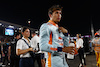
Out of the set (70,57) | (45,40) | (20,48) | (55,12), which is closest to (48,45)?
(45,40)

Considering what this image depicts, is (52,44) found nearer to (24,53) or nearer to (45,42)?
(45,42)

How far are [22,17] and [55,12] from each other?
12086 mm

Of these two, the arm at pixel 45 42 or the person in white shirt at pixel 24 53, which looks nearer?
the arm at pixel 45 42

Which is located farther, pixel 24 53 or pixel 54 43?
pixel 24 53

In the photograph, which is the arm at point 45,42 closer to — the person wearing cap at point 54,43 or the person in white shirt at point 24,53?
the person wearing cap at point 54,43

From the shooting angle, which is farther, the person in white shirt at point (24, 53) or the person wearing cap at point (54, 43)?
the person in white shirt at point (24, 53)

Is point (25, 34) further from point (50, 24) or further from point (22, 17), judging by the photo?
point (22, 17)

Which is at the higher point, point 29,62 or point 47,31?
point 47,31

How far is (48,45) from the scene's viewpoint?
1150mm

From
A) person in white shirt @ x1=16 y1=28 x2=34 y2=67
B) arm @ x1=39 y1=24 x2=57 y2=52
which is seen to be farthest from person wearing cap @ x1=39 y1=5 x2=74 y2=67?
person in white shirt @ x1=16 y1=28 x2=34 y2=67

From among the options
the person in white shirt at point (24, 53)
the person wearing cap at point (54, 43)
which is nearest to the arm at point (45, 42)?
the person wearing cap at point (54, 43)

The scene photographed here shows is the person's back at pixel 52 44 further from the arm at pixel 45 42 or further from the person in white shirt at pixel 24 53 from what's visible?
the person in white shirt at pixel 24 53

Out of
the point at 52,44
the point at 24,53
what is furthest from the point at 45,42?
the point at 24,53

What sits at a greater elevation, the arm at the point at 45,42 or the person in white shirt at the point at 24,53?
the arm at the point at 45,42
